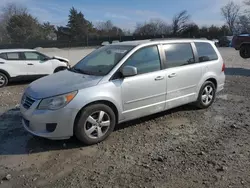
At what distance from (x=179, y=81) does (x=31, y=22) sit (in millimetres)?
50029

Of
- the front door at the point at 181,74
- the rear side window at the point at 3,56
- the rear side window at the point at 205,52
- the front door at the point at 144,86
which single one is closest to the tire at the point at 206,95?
the front door at the point at 181,74

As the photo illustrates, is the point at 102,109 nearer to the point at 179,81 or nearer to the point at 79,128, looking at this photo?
the point at 79,128

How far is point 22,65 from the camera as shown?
33.4ft

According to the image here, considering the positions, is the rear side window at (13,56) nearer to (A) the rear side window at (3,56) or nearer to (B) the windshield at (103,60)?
(A) the rear side window at (3,56)

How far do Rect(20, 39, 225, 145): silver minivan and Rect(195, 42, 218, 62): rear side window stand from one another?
0.02 metres

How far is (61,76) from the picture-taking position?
493 cm

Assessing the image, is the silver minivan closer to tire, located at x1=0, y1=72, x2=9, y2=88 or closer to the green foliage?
tire, located at x1=0, y1=72, x2=9, y2=88

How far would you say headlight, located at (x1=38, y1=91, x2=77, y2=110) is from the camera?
4090mm

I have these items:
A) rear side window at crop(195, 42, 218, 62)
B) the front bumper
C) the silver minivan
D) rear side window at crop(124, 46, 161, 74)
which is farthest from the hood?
rear side window at crop(195, 42, 218, 62)

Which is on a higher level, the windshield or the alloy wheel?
the windshield

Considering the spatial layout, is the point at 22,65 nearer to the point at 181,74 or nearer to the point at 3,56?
the point at 3,56

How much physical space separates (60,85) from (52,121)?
621mm

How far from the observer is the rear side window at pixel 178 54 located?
5.30m

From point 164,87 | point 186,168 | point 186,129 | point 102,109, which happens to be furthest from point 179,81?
point 186,168
